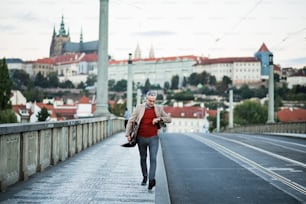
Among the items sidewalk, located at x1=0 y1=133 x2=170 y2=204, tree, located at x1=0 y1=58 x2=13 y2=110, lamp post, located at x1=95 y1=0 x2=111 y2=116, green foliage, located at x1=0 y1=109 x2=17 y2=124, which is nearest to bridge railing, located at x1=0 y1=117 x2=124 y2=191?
sidewalk, located at x1=0 y1=133 x2=170 y2=204

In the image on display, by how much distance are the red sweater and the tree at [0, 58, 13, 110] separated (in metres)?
85.5

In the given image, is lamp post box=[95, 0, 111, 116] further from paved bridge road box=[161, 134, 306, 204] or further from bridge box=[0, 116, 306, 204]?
paved bridge road box=[161, 134, 306, 204]

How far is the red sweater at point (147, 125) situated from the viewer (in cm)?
949

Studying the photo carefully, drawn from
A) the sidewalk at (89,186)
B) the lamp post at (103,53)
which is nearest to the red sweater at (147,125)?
the sidewalk at (89,186)

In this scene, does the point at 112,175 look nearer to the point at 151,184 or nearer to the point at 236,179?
the point at 151,184

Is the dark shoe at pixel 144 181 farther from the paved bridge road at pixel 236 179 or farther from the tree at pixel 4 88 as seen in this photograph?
the tree at pixel 4 88

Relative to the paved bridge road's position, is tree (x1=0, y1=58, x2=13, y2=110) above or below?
above

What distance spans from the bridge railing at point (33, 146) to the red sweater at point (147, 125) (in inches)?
84.4

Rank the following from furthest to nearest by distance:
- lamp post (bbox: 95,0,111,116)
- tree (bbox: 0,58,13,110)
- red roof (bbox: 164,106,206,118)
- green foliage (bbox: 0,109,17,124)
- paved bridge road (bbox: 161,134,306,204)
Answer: red roof (bbox: 164,106,206,118) → tree (bbox: 0,58,13,110) → green foliage (bbox: 0,109,17,124) → lamp post (bbox: 95,0,111,116) → paved bridge road (bbox: 161,134,306,204)

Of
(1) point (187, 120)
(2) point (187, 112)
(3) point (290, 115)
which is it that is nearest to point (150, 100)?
(3) point (290, 115)

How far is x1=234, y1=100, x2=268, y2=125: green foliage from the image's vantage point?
543 ft

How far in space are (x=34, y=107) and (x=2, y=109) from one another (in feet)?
87.4

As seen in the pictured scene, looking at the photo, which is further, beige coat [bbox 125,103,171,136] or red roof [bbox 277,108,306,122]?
red roof [bbox 277,108,306,122]

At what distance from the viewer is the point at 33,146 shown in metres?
11.1
